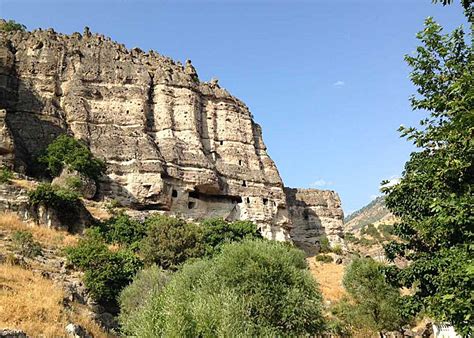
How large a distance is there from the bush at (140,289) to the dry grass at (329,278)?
862 cm

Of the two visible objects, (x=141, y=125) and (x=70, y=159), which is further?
(x=141, y=125)

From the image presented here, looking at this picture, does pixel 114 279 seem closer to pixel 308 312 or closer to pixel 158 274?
pixel 158 274

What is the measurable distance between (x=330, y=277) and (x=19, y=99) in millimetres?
36611

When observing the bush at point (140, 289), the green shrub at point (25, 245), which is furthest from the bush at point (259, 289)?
the green shrub at point (25, 245)

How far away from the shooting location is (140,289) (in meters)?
19.0

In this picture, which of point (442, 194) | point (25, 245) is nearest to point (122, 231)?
point (25, 245)

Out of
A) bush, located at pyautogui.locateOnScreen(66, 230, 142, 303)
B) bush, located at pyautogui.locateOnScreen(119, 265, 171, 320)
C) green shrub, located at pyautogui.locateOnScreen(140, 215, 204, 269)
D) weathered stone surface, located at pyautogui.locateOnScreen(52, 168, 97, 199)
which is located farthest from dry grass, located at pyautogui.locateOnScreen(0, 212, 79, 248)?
weathered stone surface, located at pyautogui.locateOnScreen(52, 168, 97, 199)

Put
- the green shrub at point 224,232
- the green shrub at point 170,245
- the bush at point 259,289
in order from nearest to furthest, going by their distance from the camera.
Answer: the bush at point 259,289
the green shrub at point 170,245
the green shrub at point 224,232

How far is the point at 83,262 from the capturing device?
20.9 metres

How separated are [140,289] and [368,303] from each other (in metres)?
11.7

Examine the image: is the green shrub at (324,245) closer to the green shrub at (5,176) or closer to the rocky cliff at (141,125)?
the rocky cliff at (141,125)

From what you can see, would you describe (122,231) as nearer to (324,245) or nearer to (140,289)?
(140,289)

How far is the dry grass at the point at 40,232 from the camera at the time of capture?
23.9 m

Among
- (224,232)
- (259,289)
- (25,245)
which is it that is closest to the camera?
(259,289)
